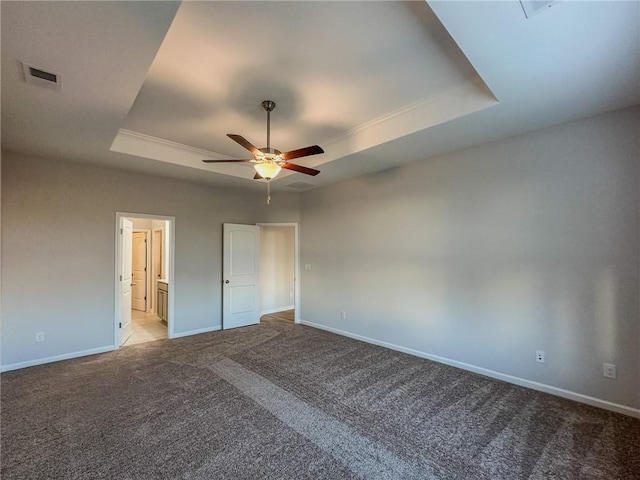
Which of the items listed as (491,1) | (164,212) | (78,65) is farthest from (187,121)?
(491,1)

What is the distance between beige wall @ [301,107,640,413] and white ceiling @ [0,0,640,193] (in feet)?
1.33

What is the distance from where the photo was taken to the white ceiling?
1766mm

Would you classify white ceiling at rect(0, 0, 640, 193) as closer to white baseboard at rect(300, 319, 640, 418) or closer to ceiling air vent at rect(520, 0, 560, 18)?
ceiling air vent at rect(520, 0, 560, 18)

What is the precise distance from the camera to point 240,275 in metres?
5.97

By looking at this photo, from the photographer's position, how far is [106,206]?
448cm

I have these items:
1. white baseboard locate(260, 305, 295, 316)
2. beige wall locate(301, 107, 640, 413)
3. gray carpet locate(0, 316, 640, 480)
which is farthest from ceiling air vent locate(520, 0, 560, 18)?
white baseboard locate(260, 305, 295, 316)

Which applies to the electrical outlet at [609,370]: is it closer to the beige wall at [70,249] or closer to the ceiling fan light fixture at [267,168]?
the ceiling fan light fixture at [267,168]

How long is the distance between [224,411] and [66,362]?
285 centimetres

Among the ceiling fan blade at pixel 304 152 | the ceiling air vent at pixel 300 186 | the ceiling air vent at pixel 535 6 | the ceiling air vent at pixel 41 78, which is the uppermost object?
the ceiling air vent at pixel 535 6

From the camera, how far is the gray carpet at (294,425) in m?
2.04

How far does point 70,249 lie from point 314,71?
4.20 metres

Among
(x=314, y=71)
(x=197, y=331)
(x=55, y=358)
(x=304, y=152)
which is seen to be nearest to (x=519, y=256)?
(x=304, y=152)

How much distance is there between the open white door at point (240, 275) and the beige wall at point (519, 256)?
2.33 metres

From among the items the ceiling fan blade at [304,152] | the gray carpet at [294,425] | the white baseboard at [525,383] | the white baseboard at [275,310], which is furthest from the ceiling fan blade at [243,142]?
the white baseboard at [275,310]
